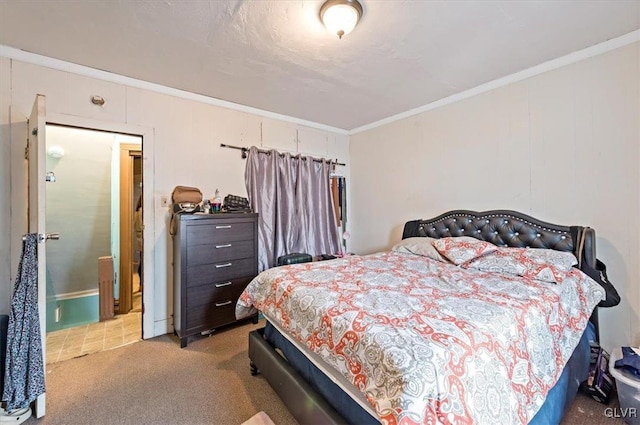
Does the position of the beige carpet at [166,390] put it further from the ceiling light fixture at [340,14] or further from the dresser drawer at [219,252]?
the ceiling light fixture at [340,14]

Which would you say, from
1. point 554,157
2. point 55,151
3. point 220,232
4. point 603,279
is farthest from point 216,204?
point 603,279

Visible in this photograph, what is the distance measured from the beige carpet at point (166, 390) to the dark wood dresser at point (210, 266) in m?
0.27

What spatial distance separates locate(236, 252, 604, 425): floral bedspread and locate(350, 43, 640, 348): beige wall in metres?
0.50

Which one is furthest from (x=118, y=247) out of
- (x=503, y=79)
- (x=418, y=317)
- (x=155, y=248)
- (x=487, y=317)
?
(x=503, y=79)

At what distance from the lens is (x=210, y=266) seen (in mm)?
2605

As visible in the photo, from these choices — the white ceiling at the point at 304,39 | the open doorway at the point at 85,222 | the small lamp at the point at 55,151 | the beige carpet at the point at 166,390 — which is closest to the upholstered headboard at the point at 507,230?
the beige carpet at the point at 166,390

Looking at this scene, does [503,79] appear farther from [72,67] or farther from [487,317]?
[72,67]

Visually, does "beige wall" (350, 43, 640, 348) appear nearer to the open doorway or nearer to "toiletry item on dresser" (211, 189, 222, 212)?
"toiletry item on dresser" (211, 189, 222, 212)

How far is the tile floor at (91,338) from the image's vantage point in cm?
240

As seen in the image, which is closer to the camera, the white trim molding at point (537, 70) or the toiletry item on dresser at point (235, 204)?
the white trim molding at point (537, 70)

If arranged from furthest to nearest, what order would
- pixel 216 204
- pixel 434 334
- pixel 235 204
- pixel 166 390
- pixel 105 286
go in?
pixel 105 286
pixel 235 204
pixel 216 204
pixel 166 390
pixel 434 334

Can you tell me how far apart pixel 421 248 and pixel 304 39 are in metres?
2.12

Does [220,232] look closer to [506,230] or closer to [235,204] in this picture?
[235,204]

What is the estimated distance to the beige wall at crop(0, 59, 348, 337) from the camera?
6.84 ft
